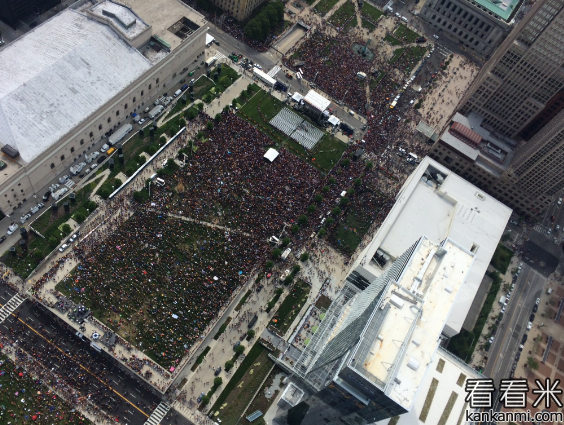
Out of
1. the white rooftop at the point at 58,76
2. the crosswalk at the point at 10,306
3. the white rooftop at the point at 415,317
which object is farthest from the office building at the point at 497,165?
the crosswalk at the point at 10,306

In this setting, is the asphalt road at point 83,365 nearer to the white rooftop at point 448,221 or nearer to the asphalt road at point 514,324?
→ the white rooftop at point 448,221

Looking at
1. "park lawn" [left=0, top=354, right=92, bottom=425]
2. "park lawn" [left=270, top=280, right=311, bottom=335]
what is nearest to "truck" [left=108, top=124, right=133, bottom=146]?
"park lawn" [left=0, top=354, right=92, bottom=425]

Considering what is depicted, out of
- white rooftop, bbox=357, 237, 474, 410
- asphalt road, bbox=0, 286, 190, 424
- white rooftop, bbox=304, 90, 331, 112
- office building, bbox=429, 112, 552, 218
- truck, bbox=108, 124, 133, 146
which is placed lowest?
asphalt road, bbox=0, 286, 190, 424

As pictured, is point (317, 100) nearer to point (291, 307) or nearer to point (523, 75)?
point (523, 75)

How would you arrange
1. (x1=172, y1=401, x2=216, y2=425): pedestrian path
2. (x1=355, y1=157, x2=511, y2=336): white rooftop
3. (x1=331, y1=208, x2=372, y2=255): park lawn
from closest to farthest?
(x1=172, y1=401, x2=216, y2=425): pedestrian path → (x1=355, y1=157, x2=511, y2=336): white rooftop → (x1=331, y1=208, x2=372, y2=255): park lawn

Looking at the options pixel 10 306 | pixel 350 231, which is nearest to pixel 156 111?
pixel 10 306

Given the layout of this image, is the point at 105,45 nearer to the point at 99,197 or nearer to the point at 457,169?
the point at 99,197

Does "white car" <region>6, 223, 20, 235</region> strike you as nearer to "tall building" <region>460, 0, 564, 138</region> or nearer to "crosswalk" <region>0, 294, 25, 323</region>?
"crosswalk" <region>0, 294, 25, 323</region>
